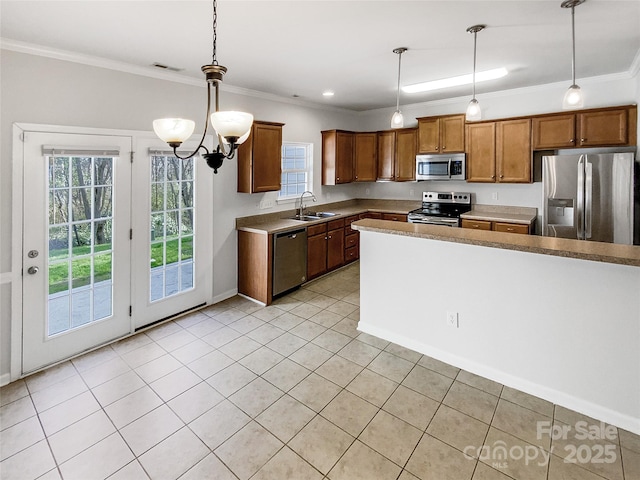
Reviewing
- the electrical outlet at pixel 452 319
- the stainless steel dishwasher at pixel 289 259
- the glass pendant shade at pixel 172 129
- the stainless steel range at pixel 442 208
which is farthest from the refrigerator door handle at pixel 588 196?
the glass pendant shade at pixel 172 129

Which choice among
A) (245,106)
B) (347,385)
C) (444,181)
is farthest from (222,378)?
(444,181)

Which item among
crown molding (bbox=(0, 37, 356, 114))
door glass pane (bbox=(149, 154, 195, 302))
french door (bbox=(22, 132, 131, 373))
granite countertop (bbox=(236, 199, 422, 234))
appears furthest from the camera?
granite countertop (bbox=(236, 199, 422, 234))

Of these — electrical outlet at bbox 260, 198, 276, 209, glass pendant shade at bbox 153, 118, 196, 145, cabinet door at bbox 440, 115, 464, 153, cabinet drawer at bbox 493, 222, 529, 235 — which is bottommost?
cabinet drawer at bbox 493, 222, 529, 235

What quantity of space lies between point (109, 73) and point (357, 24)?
2.37 m

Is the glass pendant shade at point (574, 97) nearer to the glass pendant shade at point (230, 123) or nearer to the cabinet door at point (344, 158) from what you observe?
the glass pendant shade at point (230, 123)

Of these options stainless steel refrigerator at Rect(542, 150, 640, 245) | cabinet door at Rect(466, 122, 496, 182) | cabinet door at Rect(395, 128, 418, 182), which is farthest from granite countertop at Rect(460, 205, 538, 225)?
cabinet door at Rect(395, 128, 418, 182)

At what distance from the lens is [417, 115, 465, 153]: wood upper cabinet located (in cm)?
527

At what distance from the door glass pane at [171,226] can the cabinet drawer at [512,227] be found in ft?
13.2

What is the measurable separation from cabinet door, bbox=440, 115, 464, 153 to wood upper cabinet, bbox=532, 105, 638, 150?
0.97 meters

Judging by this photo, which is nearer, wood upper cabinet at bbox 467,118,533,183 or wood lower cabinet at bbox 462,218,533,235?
wood lower cabinet at bbox 462,218,533,235

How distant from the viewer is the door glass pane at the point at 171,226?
373 centimetres

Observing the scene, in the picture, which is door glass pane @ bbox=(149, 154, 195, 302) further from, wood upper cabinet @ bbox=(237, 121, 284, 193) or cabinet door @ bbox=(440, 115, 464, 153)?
cabinet door @ bbox=(440, 115, 464, 153)

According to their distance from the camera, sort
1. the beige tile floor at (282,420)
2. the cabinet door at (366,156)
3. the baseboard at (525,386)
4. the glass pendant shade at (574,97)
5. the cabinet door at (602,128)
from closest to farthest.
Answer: the beige tile floor at (282,420)
the baseboard at (525,386)
the glass pendant shade at (574,97)
the cabinet door at (602,128)
the cabinet door at (366,156)

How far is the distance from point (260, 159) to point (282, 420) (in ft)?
10.5
